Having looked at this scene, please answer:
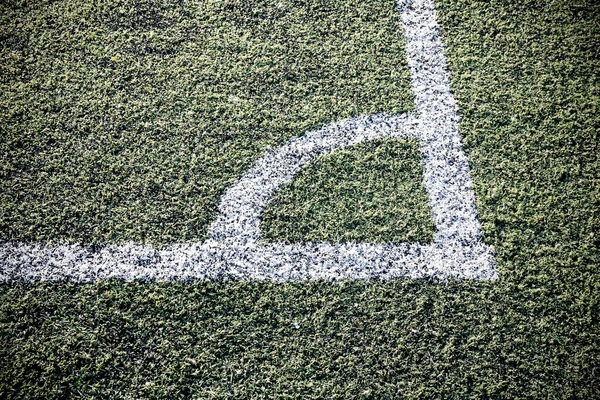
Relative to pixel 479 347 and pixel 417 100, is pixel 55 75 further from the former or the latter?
pixel 479 347

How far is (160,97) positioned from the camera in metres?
2.39

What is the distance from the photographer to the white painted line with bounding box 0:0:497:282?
197 cm

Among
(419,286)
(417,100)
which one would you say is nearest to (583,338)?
(419,286)

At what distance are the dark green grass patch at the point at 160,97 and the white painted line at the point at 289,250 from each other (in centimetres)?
7

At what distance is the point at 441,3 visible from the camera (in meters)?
2.58

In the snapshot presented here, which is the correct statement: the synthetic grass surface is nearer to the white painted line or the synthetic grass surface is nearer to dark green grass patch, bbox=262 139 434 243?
the white painted line

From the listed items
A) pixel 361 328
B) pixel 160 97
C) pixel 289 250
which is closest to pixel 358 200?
pixel 289 250

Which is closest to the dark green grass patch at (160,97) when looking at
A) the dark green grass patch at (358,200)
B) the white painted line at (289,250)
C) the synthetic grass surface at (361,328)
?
the white painted line at (289,250)

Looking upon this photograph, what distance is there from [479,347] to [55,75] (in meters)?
2.34

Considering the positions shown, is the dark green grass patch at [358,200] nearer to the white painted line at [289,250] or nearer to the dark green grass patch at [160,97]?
the white painted line at [289,250]

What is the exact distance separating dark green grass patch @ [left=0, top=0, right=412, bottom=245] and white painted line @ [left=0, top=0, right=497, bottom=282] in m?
0.07

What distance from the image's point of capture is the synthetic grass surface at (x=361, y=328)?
1797 mm


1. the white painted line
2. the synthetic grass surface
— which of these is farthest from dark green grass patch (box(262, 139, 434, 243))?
the synthetic grass surface

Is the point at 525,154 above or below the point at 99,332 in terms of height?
above
